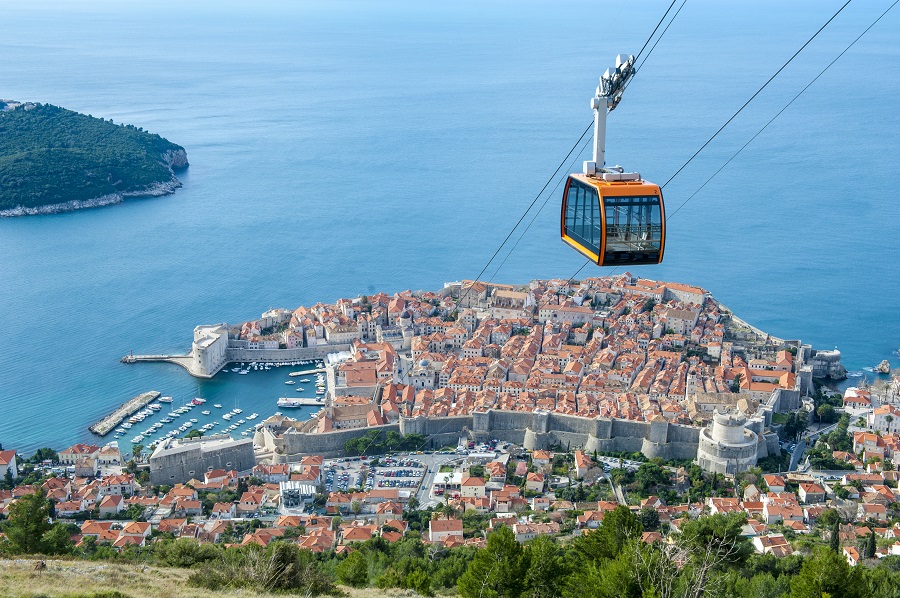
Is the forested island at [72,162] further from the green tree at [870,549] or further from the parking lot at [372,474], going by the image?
the green tree at [870,549]

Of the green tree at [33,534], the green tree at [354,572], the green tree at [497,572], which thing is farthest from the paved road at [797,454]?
the green tree at [33,534]

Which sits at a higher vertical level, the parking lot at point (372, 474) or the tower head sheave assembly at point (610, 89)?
the tower head sheave assembly at point (610, 89)

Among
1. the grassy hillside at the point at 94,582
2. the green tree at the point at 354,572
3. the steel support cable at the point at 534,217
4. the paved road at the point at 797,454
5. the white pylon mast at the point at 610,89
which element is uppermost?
the white pylon mast at the point at 610,89

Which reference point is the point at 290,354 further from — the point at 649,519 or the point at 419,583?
the point at 419,583

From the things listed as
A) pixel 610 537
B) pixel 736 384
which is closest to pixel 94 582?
pixel 610 537

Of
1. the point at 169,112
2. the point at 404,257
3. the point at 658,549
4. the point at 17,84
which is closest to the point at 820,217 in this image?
the point at 404,257
